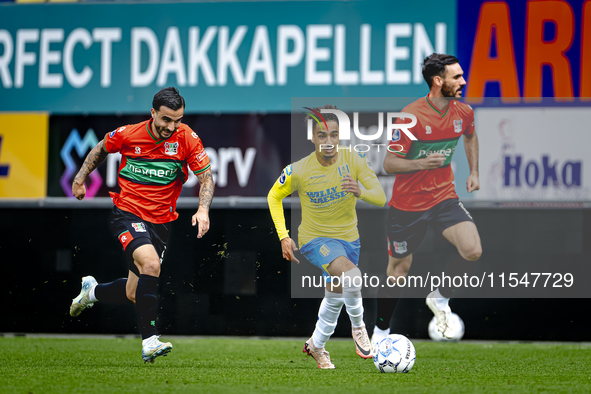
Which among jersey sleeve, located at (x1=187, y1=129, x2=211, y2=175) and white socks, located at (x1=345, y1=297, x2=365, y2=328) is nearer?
white socks, located at (x1=345, y1=297, x2=365, y2=328)

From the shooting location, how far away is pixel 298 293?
8227 mm

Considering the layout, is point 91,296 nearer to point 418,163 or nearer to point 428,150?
point 418,163

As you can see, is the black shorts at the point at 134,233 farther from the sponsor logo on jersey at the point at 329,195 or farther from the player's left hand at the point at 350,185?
the player's left hand at the point at 350,185

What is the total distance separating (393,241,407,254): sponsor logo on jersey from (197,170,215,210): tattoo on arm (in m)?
2.17

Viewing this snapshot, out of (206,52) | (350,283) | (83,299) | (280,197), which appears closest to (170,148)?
(280,197)


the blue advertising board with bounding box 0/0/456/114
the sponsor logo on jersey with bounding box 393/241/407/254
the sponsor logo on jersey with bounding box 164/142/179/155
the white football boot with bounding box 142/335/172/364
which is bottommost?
the white football boot with bounding box 142/335/172/364

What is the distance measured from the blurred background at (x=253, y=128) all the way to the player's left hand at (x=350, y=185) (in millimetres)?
1041

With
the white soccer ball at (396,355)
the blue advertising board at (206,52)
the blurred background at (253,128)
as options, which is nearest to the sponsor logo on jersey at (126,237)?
the blurred background at (253,128)

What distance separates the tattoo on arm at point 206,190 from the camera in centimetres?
695

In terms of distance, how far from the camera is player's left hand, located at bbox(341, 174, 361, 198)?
22.8 ft

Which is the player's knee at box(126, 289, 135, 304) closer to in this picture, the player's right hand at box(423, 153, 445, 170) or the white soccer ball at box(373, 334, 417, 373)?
the white soccer ball at box(373, 334, 417, 373)

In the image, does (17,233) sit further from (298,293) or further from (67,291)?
(298,293)

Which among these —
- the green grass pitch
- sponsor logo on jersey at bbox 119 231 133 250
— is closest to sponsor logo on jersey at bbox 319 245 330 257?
the green grass pitch

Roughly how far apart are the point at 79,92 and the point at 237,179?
9.35 feet
